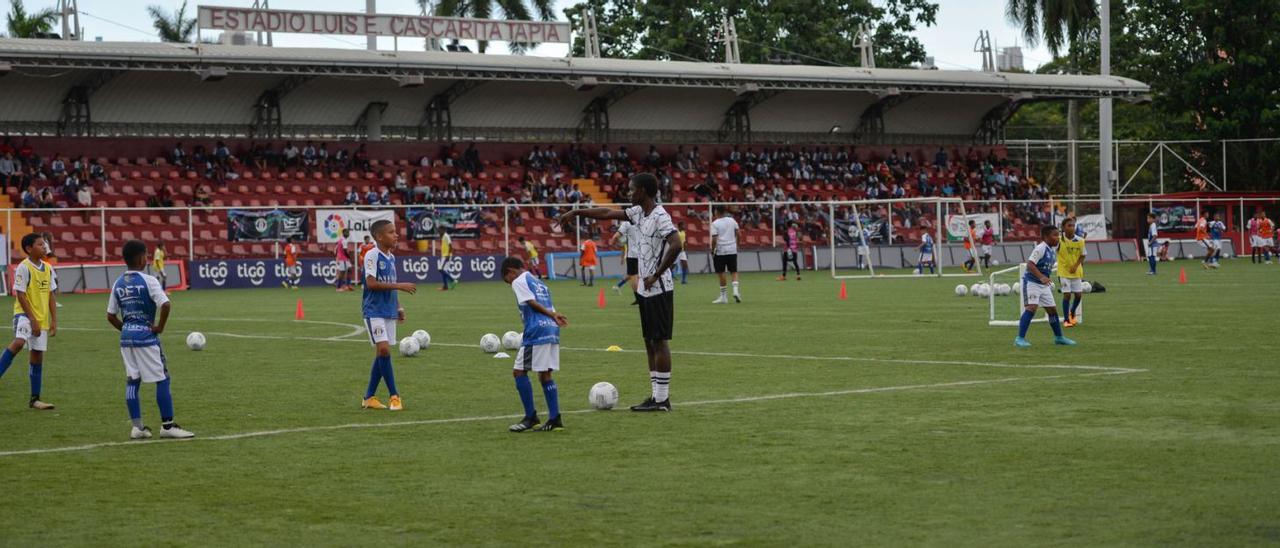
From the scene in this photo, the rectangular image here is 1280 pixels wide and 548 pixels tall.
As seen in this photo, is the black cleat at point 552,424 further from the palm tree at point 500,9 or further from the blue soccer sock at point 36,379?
the palm tree at point 500,9

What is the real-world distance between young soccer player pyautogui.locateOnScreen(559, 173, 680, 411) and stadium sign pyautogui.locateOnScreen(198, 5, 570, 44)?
4269cm

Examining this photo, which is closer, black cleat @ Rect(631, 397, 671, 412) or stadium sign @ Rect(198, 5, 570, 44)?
black cleat @ Rect(631, 397, 671, 412)

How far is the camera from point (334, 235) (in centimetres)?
5041

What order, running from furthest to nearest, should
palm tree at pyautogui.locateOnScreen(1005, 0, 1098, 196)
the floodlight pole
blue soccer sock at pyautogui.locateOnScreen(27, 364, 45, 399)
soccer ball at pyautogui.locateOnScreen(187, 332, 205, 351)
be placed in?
palm tree at pyautogui.locateOnScreen(1005, 0, 1098, 196) < the floodlight pole < soccer ball at pyautogui.locateOnScreen(187, 332, 205, 351) < blue soccer sock at pyautogui.locateOnScreen(27, 364, 45, 399)

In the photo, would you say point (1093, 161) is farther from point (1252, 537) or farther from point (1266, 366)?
point (1252, 537)

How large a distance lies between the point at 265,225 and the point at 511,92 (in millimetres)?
15393

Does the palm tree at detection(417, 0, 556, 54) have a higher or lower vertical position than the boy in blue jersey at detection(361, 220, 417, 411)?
higher

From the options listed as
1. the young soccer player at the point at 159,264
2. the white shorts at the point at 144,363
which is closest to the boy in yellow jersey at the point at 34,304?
the white shorts at the point at 144,363

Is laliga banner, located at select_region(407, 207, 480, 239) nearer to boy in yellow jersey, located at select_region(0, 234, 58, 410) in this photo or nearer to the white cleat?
boy in yellow jersey, located at select_region(0, 234, 58, 410)

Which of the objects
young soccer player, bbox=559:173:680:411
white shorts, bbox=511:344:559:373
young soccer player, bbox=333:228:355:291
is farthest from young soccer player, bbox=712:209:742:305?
white shorts, bbox=511:344:559:373

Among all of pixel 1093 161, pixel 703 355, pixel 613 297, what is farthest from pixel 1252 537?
pixel 1093 161

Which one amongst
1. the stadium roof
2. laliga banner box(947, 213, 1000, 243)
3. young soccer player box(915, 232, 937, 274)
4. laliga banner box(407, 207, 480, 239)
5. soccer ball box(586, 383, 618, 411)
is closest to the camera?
soccer ball box(586, 383, 618, 411)

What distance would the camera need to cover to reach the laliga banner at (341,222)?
165 feet

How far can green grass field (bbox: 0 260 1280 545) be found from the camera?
8672 mm
